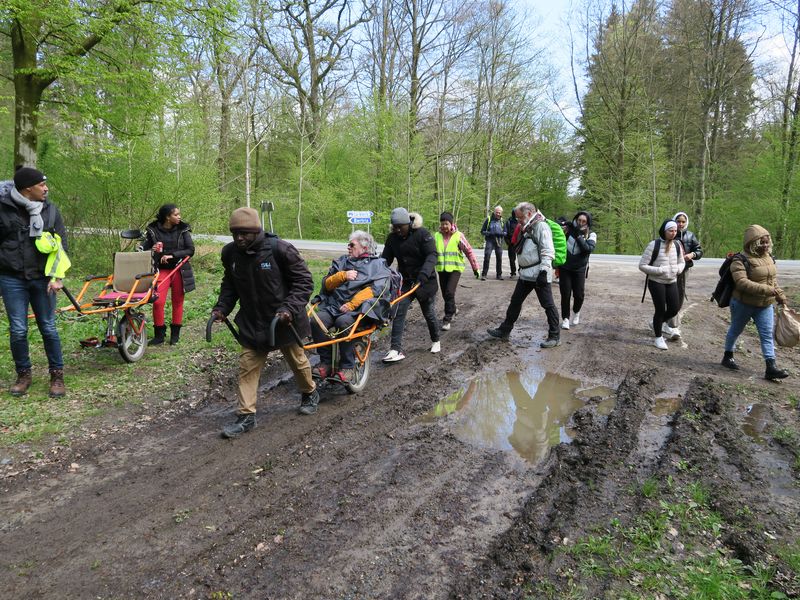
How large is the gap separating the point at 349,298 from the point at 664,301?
475cm

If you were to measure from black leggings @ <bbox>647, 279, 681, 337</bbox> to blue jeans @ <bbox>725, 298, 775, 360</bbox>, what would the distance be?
0.78 meters

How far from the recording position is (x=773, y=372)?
6.13 meters

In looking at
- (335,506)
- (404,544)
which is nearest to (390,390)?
(335,506)

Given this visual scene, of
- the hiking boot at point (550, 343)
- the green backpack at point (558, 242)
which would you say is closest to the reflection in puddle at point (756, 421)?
the hiking boot at point (550, 343)

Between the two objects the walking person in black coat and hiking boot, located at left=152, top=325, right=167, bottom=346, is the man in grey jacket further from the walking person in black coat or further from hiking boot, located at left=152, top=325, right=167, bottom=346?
hiking boot, located at left=152, top=325, right=167, bottom=346

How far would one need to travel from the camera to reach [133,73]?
9.33 m

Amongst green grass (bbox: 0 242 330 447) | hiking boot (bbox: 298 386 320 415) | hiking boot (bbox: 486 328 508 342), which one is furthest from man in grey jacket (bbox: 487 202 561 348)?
green grass (bbox: 0 242 330 447)

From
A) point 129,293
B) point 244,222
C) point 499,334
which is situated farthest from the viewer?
point 499,334

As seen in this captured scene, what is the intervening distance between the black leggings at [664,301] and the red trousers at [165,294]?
6770 mm

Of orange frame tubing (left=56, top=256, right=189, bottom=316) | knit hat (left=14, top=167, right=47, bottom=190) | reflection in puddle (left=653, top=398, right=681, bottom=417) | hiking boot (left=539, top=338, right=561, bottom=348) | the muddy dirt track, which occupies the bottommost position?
the muddy dirt track

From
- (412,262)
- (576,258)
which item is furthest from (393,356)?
(576,258)

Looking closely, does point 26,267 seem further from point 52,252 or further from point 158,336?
point 158,336

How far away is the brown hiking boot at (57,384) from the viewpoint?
5203 mm

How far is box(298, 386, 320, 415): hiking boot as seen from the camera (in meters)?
5.12
